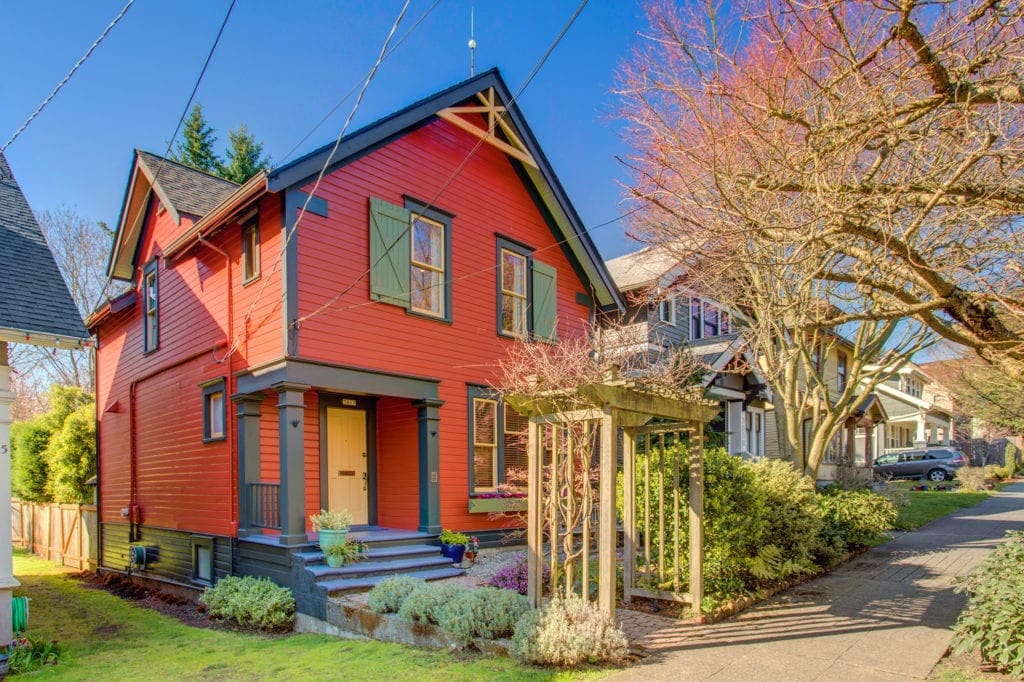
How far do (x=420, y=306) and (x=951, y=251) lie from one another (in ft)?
25.4

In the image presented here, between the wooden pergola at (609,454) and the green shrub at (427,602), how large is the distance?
2.95ft

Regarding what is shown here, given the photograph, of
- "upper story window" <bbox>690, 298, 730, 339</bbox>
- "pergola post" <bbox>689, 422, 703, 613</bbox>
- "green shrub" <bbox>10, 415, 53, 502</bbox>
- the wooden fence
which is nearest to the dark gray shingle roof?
the wooden fence

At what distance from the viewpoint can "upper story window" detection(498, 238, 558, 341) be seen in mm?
13656

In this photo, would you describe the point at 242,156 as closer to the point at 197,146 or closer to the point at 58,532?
the point at 197,146

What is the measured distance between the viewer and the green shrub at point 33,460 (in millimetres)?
19594

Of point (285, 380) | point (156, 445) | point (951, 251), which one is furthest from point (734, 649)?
point (156, 445)

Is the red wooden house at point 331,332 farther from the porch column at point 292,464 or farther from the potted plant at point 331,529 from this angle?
the potted plant at point 331,529

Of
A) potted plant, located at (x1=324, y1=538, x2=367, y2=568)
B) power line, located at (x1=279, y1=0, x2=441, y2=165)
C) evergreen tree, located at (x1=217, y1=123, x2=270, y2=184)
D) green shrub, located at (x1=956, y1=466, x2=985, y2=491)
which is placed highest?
evergreen tree, located at (x1=217, y1=123, x2=270, y2=184)

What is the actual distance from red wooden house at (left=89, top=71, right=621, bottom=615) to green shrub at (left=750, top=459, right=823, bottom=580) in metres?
Answer: 4.72

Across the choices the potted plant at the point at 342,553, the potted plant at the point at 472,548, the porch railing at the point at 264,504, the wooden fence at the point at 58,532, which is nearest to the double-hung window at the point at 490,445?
the potted plant at the point at 472,548

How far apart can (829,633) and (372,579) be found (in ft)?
18.3

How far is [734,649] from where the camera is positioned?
6707 millimetres

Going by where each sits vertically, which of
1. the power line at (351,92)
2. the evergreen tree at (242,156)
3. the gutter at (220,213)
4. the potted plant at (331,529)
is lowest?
the potted plant at (331,529)

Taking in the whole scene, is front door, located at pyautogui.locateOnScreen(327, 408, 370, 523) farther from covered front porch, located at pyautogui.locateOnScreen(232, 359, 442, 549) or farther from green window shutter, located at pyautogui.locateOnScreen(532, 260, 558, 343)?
→ green window shutter, located at pyautogui.locateOnScreen(532, 260, 558, 343)
